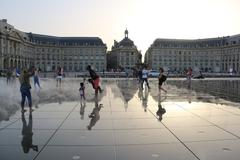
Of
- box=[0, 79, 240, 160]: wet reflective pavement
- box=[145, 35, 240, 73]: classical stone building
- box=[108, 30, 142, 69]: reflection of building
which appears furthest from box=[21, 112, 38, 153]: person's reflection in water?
box=[108, 30, 142, 69]: reflection of building

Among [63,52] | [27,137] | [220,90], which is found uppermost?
[63,52]

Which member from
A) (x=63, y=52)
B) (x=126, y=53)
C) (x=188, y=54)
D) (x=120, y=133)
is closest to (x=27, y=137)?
(x=120, y=133)

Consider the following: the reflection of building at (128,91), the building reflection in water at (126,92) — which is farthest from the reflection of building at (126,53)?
the building reflection in water at (126,92)

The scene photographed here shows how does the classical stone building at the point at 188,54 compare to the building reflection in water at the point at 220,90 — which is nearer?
the building reflection in water at the point at 220,90

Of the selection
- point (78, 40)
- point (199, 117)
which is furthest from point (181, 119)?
point (78, 40)

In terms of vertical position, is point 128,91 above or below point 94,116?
above

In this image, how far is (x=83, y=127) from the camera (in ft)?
32.4

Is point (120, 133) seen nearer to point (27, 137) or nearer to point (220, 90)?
point (27, 137)

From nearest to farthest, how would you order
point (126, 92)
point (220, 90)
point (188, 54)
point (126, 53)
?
point (126, 92), point (220, 90), point (188, 54), point (126, 53)

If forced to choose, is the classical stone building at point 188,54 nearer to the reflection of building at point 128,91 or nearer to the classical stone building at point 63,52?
the classical stone building at point 63,52

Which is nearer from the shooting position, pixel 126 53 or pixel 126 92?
pixel 126 92

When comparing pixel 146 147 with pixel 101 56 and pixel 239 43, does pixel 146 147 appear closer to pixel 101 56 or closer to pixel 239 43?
pixel 239 43

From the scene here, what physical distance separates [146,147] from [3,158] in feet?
10.3

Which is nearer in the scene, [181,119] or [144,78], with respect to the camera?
[181,119]
